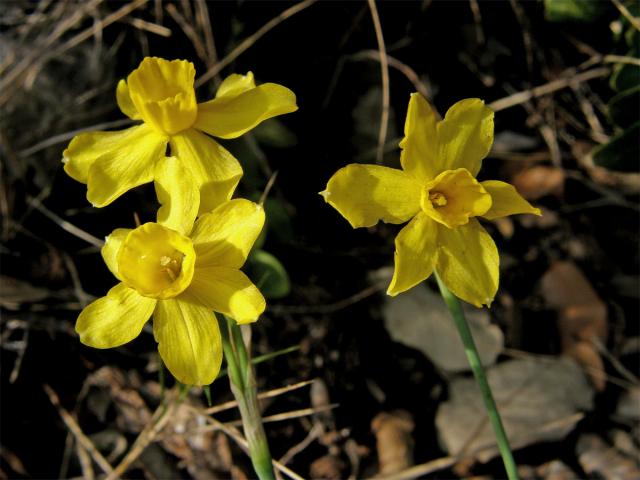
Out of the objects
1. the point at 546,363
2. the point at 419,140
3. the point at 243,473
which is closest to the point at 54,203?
the point at 243,473

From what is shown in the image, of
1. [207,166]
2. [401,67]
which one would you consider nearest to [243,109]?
[207,166]

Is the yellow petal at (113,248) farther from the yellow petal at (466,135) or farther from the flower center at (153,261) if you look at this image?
the yellow petal at (466,135)

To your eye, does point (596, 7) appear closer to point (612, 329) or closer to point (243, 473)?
point (612, 329)

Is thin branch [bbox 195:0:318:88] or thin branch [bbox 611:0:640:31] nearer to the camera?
thin branch [bbox 611:0:640:31]

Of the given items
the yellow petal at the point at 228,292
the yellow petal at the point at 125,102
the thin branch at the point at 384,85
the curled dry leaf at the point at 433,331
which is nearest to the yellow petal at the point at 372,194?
the yellow petal at the point at 228,292

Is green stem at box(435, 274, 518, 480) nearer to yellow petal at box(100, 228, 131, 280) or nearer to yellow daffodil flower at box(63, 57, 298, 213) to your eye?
yellow daffodil flower at box(63, 57, 298, 213)

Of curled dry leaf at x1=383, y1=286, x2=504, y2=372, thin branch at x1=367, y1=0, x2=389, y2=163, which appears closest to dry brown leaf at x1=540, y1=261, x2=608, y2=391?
curled dry leaf at x1=383, y1=286, x2=504, y2=372
